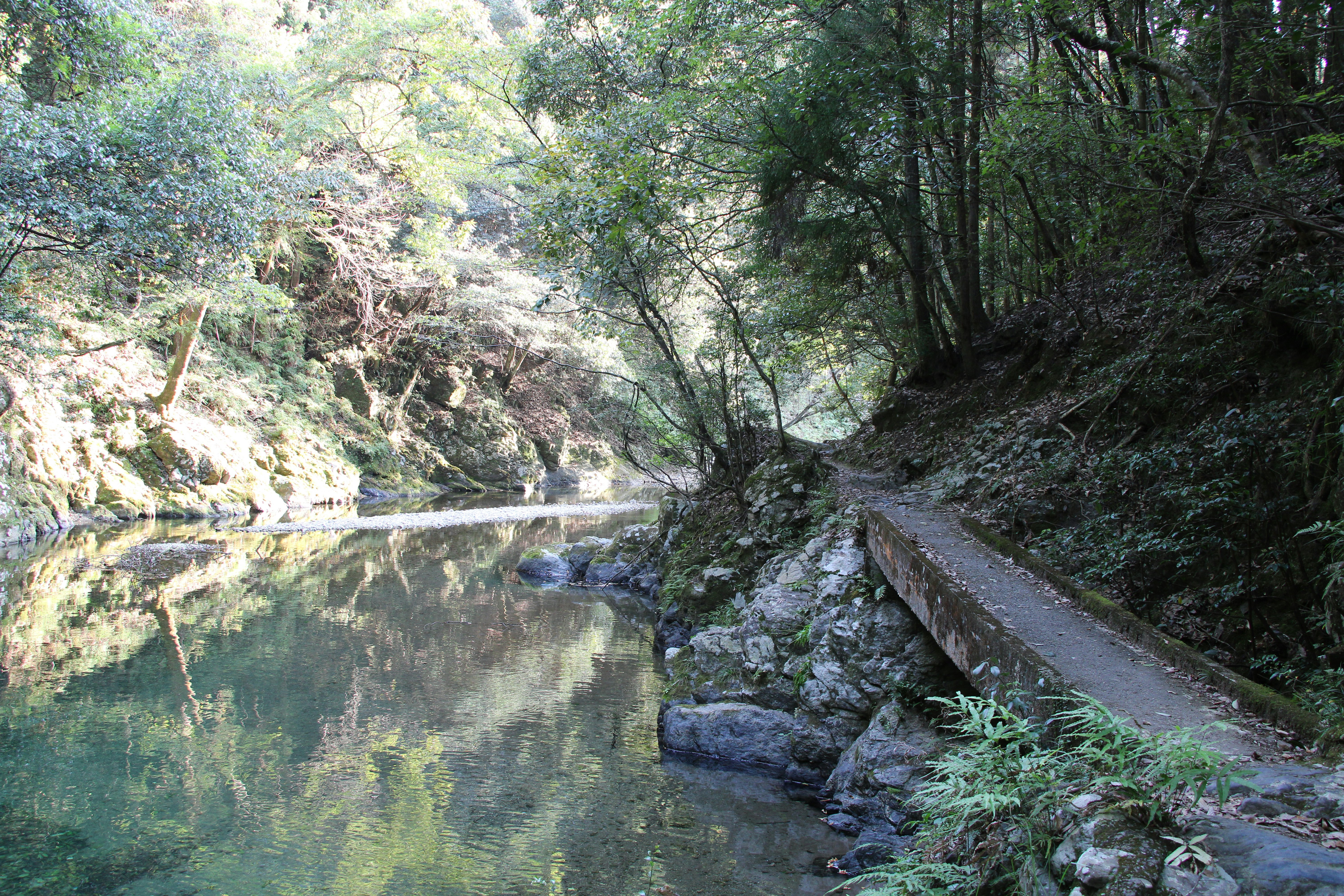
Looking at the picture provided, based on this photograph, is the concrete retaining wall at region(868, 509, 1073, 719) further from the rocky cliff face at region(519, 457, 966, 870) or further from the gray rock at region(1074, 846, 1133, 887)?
the gray rock at region(1074, 846, 1133, 887)

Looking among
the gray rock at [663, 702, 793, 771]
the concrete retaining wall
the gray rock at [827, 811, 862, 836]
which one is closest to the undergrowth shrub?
the concrete retaining wall

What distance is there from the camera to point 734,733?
620 cm

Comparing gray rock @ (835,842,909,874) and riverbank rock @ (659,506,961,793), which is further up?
riverbank rock @ (659,506,961,793)

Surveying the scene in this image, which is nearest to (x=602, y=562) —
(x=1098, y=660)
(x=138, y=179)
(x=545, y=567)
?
(x=545, y=567)

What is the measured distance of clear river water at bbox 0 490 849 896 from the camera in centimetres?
434

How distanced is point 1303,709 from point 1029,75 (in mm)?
6009

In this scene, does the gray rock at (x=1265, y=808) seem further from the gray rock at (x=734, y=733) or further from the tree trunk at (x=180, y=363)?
the tree trunk at (x=180, y=363)

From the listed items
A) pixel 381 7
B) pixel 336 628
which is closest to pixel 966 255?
pixel 336 628

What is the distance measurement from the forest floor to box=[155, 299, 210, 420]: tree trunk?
17.7m

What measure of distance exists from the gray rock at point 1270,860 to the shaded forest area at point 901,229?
1601 millimetres

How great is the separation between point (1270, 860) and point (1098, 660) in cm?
177

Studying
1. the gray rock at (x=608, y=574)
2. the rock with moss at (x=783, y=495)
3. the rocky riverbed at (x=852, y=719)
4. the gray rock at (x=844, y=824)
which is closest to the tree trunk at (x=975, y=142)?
the rock with moss at (x=783, y=495)

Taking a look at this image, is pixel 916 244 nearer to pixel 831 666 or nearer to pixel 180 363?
pixel 831 666

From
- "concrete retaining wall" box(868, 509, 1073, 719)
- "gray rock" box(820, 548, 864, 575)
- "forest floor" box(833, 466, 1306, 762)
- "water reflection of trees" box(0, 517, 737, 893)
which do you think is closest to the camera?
"forest floor" box(833, 466, 1306, 762)
